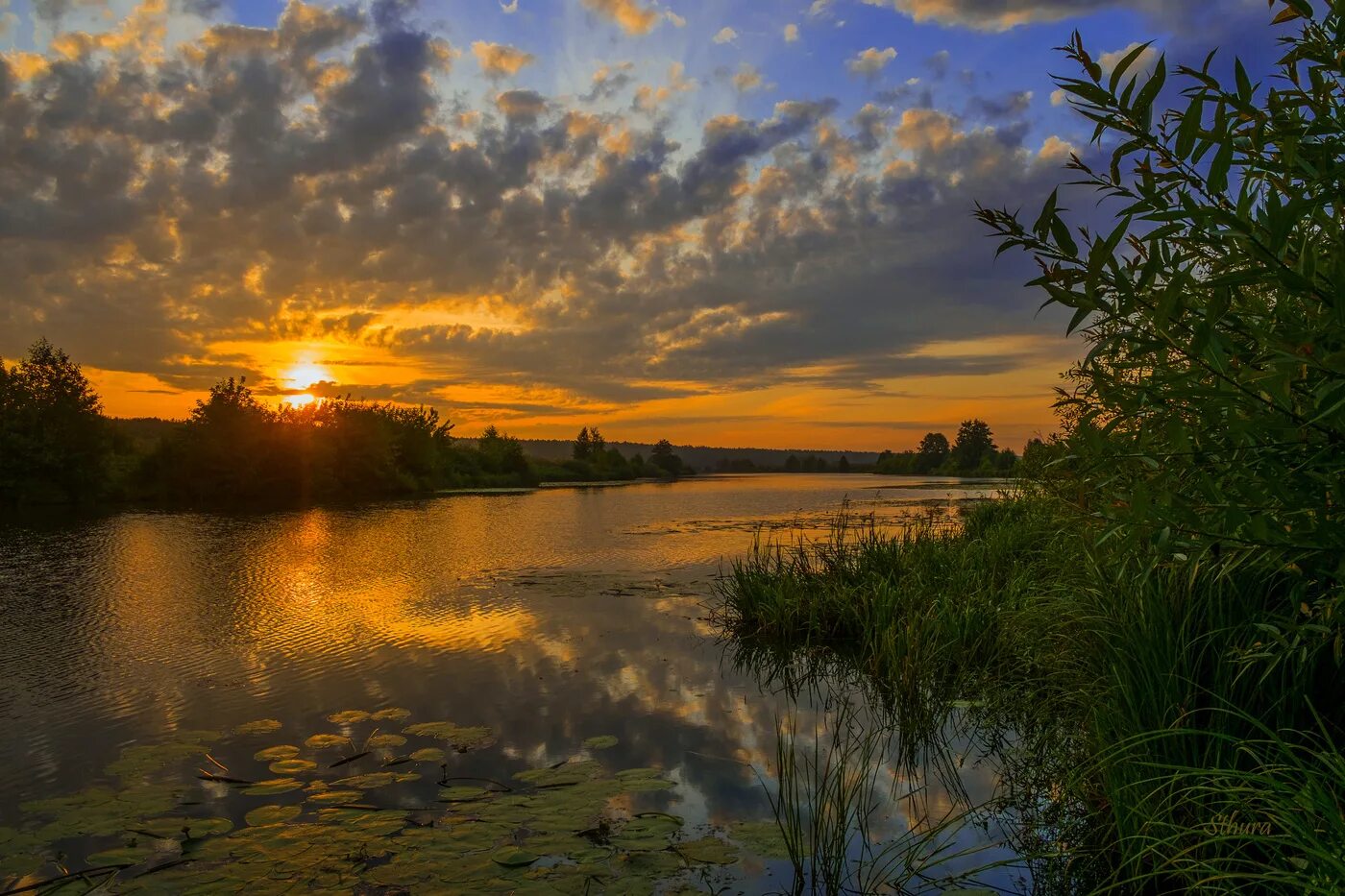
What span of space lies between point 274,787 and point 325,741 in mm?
898

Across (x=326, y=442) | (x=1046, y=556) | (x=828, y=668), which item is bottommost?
(x=828, y=668)

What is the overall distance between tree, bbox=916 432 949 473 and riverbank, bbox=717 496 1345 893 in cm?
7357

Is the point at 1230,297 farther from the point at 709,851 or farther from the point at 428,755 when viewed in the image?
the point at 428,755

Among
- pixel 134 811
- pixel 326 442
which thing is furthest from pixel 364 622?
pixel 326 442

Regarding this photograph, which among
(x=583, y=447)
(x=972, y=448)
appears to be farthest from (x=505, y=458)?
(x=972, y=448)

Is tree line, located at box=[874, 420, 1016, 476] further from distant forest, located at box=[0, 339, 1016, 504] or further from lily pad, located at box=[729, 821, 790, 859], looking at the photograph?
lily pad, located at box=[729, 821, 790, 859]

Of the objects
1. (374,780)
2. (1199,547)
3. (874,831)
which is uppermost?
(1199,547)

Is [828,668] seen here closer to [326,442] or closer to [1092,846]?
[1092,846]

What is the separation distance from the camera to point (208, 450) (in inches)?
1284

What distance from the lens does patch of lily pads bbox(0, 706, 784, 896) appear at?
3855mm

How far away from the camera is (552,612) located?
11.2 meters

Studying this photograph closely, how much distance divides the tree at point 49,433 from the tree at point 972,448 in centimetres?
6144

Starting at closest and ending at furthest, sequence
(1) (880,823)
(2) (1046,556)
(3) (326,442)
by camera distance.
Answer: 1. (1) (880,823)
2. (2) (1046,556)
3. (3) (326,442)

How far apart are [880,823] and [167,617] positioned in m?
9.90
